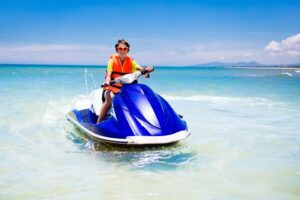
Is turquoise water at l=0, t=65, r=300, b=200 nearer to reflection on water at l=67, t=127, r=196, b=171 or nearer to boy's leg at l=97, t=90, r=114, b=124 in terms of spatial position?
reflection on water at l=67, t=127, r=196, b=171

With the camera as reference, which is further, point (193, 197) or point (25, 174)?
point (25, 174)

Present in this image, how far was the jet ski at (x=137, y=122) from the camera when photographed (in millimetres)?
4207

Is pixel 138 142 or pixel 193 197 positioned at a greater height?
pixel 138 142

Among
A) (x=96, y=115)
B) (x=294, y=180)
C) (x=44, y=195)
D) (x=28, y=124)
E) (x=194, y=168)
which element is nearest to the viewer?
(x=44, y=195)

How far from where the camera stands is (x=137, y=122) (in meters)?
4.36

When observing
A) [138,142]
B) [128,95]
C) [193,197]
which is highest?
[128,95]

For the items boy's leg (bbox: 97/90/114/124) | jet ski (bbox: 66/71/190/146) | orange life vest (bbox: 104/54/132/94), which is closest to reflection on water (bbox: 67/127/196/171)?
jet ski (bbox: 66/71/190/146)

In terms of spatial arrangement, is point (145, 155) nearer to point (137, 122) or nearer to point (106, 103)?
point (137, 122)

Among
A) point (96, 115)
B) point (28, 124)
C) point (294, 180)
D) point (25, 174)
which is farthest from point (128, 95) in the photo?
point (28, 124)

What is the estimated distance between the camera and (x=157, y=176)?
3.68 meters

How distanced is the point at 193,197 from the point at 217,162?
1.17 metres

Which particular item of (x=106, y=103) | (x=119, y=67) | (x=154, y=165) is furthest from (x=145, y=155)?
(x=119, y=67)

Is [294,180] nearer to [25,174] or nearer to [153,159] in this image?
[153,159]

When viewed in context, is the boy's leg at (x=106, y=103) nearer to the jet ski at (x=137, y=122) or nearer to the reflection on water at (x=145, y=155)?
the jet ski at (x=137, y=122)
